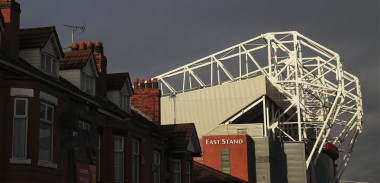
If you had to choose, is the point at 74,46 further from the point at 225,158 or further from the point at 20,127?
the point at 225,158

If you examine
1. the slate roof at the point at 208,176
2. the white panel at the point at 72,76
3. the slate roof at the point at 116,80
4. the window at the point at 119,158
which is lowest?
the slate roof at the point at 208,176

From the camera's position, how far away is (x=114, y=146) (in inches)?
956

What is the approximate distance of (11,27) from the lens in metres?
20.7

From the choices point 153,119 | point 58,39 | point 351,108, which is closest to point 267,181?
point 351,108

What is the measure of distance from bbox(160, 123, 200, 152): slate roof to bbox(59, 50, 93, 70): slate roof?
8.28 m

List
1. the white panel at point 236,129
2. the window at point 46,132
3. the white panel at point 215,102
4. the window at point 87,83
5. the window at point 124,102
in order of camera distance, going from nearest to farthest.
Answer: the window at point 46,132 < the window at point 87,83 < the window at point 124,102 < the white panel at point 236,129 < the white panel at point 215,102

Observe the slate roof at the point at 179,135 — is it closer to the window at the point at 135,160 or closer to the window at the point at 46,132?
the window at the point at 135,160

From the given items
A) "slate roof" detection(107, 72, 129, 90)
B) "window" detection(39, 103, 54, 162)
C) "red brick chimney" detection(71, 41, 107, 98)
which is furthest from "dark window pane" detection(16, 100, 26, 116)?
"slate roof" detection(107, 72, 129, 90)

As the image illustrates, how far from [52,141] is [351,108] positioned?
81.1m

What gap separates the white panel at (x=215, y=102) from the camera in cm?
7731

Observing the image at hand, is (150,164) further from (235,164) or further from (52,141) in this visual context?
(235,164)

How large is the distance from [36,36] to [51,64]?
1340mm

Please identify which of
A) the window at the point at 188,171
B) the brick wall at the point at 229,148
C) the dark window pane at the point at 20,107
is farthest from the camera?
the brick wall at the point at 229,148

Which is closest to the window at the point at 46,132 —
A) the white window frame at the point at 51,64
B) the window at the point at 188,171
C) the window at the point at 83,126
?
the window at the point at 83,126
